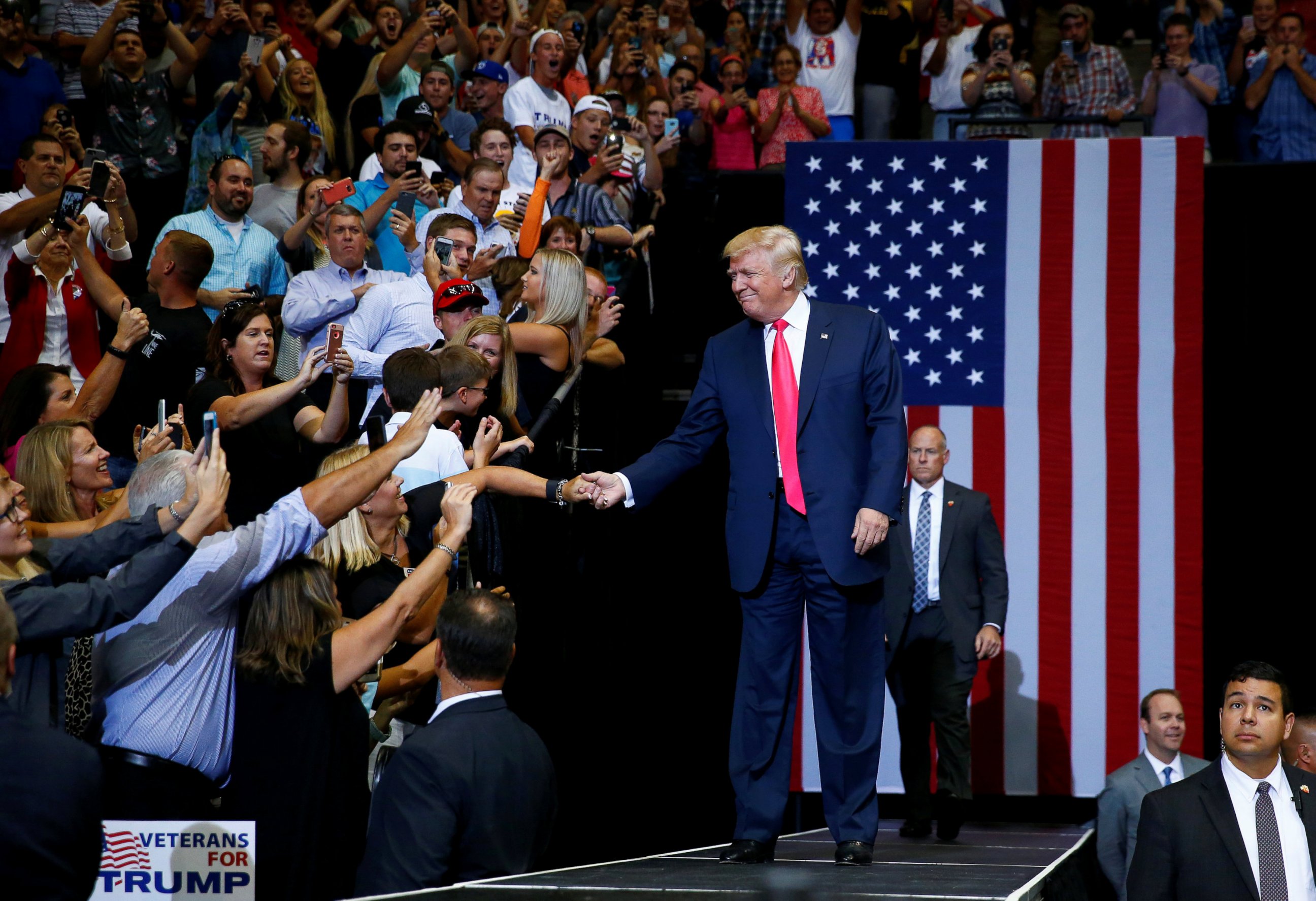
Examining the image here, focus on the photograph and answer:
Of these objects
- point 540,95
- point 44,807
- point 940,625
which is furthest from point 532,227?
point 44,807

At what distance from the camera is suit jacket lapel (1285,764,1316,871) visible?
452cm

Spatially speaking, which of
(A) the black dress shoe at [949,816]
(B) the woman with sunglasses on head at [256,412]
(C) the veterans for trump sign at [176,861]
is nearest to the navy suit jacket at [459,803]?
(C) the veterans for trump sign at [176,861]

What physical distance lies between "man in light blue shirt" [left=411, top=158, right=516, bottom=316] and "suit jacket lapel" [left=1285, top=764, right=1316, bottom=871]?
3.70 m

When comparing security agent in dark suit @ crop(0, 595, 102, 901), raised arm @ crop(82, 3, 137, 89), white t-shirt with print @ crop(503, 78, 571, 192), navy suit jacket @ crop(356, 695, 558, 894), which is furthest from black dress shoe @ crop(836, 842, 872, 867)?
raised arm @ crop(82, 3, 137, 89)

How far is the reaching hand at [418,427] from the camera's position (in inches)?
141

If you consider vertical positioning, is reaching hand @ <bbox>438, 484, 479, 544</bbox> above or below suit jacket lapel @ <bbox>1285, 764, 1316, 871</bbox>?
above

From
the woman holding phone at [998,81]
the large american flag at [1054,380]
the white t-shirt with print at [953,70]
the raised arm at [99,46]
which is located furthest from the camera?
the white t-shirt with print at [953,70]

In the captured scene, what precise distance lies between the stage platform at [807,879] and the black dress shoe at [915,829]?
95cm

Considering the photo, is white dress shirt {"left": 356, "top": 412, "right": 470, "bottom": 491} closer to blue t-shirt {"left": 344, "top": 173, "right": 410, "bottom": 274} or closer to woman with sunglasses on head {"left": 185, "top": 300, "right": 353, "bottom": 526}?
woman with sunglasses on head {"left": 185, "top": 300, "right": 353, "bottom": 526}

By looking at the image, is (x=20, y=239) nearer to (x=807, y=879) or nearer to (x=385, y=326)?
(x=385, y=326)

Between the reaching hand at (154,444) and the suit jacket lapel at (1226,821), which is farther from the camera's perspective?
the suit jacket lapel at (1226,821)

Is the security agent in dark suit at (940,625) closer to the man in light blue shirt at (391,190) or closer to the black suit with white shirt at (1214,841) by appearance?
the black suit with white shirt at (1214,841)

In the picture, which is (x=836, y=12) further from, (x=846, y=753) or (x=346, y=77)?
(x=846, y=753)

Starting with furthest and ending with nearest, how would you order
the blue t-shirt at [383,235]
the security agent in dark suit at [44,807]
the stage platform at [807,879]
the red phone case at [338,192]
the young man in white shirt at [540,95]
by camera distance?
the young man in white shirt at [540,95] → the blue t-shirt at [383,235] → the red phone case at [338,192] → the stage platform at [807,879] → the security agent in dark suit at [44,807]
